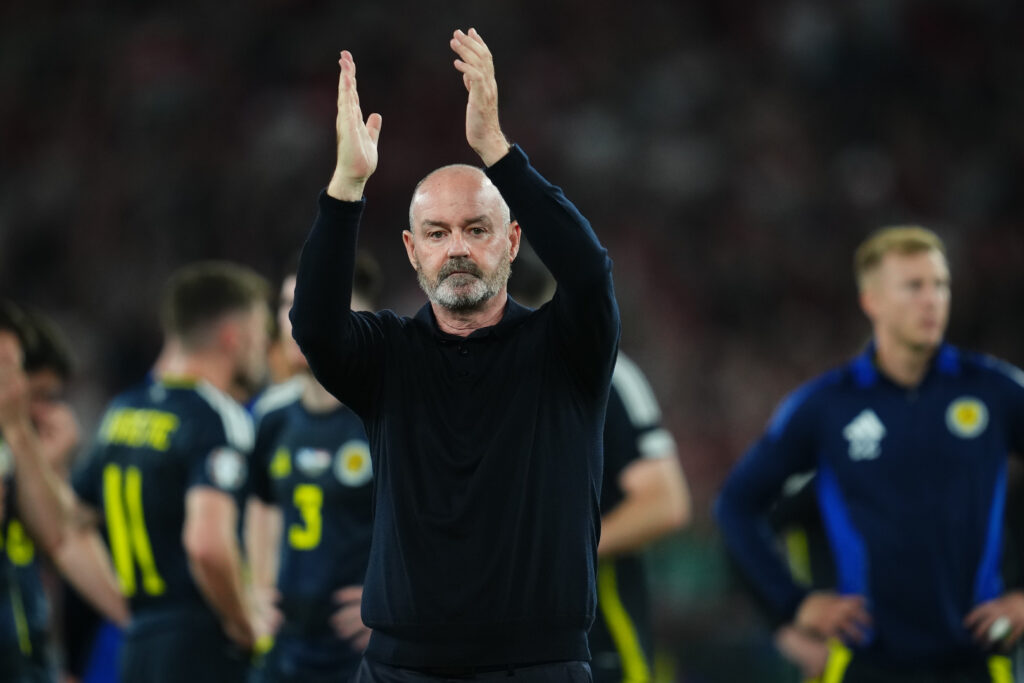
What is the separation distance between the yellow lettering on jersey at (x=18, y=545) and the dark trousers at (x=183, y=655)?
61cm

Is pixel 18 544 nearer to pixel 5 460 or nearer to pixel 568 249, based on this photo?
pixel 5 460

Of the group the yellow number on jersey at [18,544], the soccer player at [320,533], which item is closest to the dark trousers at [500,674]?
the soccer player at [320,533]

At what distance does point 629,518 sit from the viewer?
4812mm

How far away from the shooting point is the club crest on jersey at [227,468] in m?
5.53

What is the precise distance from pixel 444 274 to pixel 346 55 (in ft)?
2.08

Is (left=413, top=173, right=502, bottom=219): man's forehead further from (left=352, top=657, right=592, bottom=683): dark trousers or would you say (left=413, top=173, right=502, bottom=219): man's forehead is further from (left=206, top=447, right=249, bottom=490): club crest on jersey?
(left=206, top=447, right=249, bottom=490): club crest on jersey

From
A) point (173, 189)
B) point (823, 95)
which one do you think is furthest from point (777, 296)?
point (173, 189)

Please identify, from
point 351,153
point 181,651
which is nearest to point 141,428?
point 181,651

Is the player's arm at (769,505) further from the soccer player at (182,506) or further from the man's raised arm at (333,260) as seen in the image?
the man's raised arm at (333,260)

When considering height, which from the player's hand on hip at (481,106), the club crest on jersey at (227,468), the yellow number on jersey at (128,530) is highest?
the player's hand on hip at (481,106)

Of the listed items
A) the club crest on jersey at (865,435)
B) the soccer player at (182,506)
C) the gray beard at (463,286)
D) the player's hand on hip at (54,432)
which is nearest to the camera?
the gray beard at (463,286)

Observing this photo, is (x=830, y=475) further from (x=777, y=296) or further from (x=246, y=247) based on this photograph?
(x=246, y=247)

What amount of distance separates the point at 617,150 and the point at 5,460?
11229 millimetres

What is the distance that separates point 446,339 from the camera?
342 centimetres
